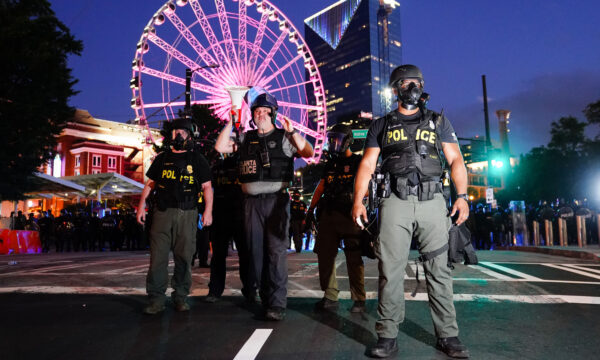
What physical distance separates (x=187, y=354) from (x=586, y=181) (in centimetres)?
4940

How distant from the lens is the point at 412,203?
3393mm

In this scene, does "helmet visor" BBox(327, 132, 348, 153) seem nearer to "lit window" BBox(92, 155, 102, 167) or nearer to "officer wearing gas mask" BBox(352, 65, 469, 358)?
"officer wearing gas mask" BBox(352, 65, 469, 358)

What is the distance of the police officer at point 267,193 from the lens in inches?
173

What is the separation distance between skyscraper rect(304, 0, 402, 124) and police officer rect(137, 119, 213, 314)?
120m

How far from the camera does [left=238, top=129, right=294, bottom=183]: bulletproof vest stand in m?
4.52

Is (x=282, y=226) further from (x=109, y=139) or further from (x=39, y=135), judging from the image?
(x=109, y=139)

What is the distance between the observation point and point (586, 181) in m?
43.9

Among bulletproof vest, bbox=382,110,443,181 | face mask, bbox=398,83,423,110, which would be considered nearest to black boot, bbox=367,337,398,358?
bulletproof vest, bbox=382,110,443,181

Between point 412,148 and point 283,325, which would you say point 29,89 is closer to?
point 283,325

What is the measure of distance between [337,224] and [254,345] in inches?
74.3

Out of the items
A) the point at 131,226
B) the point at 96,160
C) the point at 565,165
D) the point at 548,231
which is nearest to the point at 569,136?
the point at 565,165

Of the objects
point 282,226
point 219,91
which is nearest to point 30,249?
point 219,91

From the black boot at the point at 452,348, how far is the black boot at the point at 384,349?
0.32m

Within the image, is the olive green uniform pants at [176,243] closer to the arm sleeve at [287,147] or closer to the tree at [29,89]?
the arm sleeve at [287,147]
